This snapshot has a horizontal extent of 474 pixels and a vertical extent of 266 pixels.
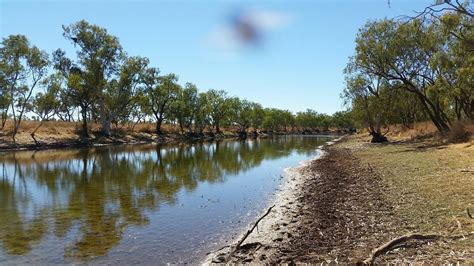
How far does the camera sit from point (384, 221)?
11.5m

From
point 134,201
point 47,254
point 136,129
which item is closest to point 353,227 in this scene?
point 47,254

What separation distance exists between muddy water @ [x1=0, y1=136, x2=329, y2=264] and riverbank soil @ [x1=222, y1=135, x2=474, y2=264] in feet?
7.53

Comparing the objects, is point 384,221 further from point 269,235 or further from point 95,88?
point 95,88

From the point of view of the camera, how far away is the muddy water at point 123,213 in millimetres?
11227

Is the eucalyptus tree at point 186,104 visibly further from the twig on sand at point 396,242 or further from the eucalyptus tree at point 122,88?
the twig on sand at point 396,242

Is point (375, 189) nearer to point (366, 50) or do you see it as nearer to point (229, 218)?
point (229, 218)

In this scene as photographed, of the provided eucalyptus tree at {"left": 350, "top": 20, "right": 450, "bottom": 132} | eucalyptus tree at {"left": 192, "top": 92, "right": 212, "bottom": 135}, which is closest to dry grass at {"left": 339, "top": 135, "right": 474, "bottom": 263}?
eucalyptus tree at {"left": 350, "top": 20, "right": 450, "bottom": 132}

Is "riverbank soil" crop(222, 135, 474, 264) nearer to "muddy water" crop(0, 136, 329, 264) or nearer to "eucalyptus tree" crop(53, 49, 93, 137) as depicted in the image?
"muddy water" crop(0, 136, 329, 264)

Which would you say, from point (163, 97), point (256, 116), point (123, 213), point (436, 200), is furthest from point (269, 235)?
point (256, 116)

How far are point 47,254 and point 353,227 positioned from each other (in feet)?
27.7

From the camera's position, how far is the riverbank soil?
849 cm

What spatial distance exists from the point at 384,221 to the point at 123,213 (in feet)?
32.4

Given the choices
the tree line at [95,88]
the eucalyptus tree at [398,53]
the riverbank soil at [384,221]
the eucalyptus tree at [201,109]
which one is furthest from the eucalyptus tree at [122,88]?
the riverbank soil at [384,221]

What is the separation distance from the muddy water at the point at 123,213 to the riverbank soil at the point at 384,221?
90.4 inches
